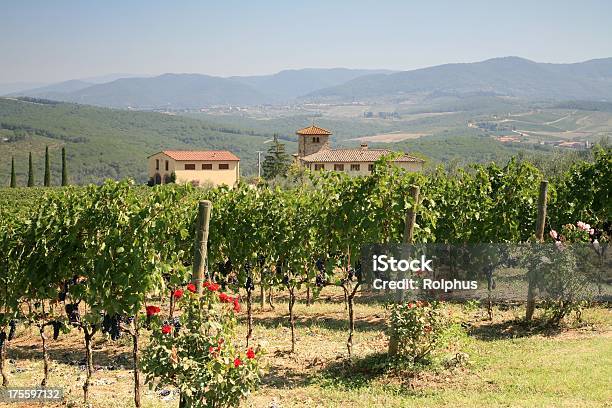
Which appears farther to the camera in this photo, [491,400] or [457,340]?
[457,340]

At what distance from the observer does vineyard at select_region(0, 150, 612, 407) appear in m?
6.36

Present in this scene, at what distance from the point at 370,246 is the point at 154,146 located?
184 metres

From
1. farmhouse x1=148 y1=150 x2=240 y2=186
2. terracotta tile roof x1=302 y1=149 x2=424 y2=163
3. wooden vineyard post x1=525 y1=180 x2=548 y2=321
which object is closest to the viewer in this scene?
wooden vineyard post x1=525 y1=180 x2=548 y2=321

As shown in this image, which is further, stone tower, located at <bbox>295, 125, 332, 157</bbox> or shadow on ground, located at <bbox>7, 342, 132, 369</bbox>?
stone tower, located at <bbox>295, 125, 332, 157</bbox>

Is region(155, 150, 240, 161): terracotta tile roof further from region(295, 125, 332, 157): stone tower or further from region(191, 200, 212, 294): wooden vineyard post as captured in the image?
region(191, 200, 212, 294): wooden vineyard post

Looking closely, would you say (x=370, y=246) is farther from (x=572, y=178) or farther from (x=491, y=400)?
(x=572, y=178)

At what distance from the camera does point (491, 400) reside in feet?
26.6

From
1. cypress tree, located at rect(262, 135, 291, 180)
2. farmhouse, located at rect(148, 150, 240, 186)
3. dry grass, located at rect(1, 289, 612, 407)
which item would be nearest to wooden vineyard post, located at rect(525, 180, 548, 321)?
dry grass, located at rect(1, 289, 612, 407)

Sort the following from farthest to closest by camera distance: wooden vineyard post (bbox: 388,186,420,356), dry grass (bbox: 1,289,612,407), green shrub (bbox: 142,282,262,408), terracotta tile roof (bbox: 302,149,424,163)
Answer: terracotta tile roof (bbox: 302,149,424,163) < wooden vineyard post (bbox: 388,186,420,356) < dry grass (bbox: 1,289,612,407) < green shrub (bbox: 142,282,262,408)

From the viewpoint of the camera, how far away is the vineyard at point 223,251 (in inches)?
250

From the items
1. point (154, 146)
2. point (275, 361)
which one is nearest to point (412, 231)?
point (275, 361)

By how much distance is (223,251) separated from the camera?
41.1ft

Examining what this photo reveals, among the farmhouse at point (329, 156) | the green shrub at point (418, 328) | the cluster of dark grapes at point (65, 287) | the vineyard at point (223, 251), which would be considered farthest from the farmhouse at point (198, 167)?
the green shrub at point (418, 328)

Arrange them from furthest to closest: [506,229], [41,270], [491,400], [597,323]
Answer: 1. [506,229]
2. [597,323]
3. [41,270]
4. [491,400]
